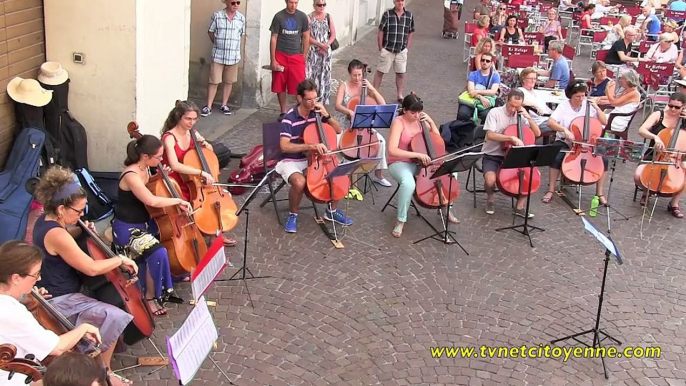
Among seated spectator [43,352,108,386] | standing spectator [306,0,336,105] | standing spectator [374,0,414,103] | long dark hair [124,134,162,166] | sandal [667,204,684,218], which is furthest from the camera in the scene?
standing spectator [374,0,414,103]

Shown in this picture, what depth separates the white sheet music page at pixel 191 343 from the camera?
404 centimetres

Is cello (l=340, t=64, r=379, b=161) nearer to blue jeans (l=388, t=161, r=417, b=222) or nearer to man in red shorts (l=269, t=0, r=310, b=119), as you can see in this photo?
blue jeans (l=388, t=161, r=417, b=222)

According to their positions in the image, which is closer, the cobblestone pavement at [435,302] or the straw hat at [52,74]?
the cobblestone pavement at [435,302]

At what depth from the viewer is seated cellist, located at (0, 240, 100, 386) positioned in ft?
12.6

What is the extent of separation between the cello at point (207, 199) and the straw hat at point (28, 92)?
1.51 m

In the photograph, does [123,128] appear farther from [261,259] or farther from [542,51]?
[542,51]

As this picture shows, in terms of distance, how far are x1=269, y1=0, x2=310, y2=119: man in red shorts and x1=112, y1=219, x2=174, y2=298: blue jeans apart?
17.6 feet

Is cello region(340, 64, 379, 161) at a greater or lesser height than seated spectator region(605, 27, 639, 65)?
lesser

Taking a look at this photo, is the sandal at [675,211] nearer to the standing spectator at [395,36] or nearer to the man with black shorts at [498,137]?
the man with black shorts at [498,137]

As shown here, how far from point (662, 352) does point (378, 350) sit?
2302 millimetres

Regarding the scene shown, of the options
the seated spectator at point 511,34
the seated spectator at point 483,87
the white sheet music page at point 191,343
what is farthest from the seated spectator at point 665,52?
the white sheet music page at point 191,343

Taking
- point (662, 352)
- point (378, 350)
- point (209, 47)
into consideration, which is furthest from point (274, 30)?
point (662, 352)

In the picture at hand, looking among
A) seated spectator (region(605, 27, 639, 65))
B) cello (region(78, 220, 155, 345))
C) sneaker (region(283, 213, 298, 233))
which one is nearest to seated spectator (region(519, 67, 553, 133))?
sneaker (region(283, 213, 298, 233))

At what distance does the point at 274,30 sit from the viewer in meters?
10.8
